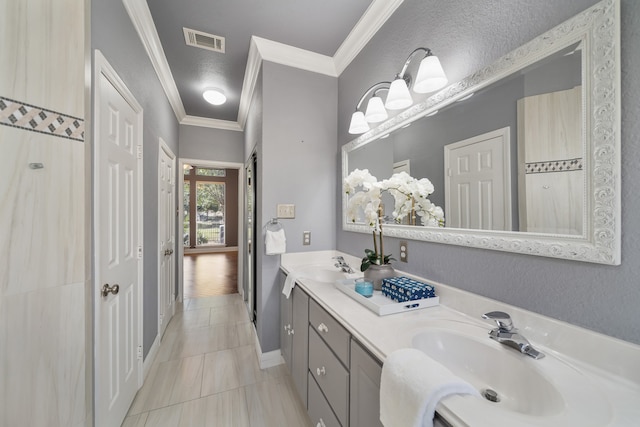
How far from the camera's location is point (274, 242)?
76.3 inches

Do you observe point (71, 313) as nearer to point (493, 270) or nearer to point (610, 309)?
point (493, 270)

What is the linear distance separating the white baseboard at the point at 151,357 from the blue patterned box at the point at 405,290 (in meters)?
2.03

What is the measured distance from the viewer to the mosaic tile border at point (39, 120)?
77 centimetres

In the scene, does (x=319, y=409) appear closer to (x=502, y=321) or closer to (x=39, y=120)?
(x=502, y=321)

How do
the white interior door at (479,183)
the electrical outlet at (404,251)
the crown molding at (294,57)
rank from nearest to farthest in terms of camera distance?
the white interior door at (479,183) → the electrical outlet at (404,251) → the crown molding at (294,57)

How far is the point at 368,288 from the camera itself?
49.1 inches

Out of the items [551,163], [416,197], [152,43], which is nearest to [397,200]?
[416,197]

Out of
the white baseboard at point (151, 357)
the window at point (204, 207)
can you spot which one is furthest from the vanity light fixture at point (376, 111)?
the window at point (204, 207)

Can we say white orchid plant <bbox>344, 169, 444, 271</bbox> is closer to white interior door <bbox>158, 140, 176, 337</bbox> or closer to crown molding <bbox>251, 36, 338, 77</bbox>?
crown molding <bbox>251, 36, 338, 77</bbox>

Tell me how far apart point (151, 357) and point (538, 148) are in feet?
9.75

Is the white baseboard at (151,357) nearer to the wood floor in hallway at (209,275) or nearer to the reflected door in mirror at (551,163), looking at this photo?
the wood floor in hallway at (209,275)

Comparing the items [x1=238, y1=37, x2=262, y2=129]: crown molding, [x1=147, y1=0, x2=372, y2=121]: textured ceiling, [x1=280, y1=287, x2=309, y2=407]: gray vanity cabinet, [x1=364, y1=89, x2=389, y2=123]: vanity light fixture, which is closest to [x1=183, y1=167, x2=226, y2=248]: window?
[x1=238, y1=37, x2=262, y2=129]: crown molding

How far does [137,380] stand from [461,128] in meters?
2.65

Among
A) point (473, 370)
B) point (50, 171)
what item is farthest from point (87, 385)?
point (473, 370)
